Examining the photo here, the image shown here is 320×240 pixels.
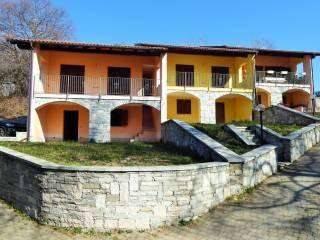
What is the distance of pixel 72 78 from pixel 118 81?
8.41 ft

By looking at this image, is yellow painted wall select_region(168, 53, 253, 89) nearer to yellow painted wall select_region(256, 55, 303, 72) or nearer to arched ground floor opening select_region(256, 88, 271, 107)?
arched ground floor opening select_region(256, 88, 271, 107)

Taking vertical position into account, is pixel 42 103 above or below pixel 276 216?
above

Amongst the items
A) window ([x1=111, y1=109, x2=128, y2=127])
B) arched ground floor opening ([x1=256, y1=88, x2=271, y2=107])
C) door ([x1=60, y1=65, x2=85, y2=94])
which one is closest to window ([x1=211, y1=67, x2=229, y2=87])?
arched ground floor opening ([x1=256, y1=88, x2=271, y2=107])

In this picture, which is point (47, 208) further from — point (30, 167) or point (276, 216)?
point (276, 216)

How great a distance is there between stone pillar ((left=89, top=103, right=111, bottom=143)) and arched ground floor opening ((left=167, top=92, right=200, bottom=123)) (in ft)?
17.1

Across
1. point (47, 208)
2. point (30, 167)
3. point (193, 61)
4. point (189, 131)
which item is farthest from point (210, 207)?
point (193, 61)

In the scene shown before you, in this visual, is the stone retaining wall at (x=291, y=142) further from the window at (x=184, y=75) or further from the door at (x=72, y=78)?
the door at (x=72, y=78)

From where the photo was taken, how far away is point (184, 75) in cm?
2261

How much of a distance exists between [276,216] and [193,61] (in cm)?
1639

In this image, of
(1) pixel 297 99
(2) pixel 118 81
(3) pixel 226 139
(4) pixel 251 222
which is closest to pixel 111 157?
(3) pixel 226 139

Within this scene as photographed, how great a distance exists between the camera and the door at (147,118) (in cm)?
2155

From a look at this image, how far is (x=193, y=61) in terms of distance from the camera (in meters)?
23.3

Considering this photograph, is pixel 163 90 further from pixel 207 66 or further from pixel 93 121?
pixel 207 66

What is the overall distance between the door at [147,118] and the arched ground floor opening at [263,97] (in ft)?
23.9
